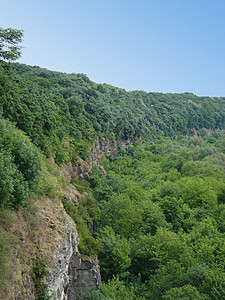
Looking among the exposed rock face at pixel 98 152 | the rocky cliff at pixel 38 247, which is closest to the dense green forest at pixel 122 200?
the rocky cliff at pixel 38 247

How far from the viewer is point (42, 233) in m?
11.6

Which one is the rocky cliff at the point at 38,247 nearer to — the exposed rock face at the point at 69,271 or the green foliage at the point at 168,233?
the exposed rock face at the point at 69,271

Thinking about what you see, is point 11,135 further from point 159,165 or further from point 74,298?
point 159,165

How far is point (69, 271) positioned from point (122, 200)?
1571cm

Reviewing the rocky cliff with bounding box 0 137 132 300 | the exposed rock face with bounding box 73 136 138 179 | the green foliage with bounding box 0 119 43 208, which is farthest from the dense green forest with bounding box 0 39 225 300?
the exposed rock face with bounding box 73 136 138 179

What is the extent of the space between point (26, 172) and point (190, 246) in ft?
63.6

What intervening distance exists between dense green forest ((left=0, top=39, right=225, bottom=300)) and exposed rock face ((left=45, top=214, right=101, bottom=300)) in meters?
0.86

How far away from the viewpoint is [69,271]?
1547 cm

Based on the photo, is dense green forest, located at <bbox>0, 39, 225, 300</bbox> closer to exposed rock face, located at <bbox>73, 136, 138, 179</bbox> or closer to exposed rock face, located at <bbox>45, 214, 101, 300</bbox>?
exposed rock face, located at <bbox>45, 214, 101, 300</bbox>

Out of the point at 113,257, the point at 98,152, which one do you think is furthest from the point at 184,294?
the point at 98,152

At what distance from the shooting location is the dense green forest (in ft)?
45.6

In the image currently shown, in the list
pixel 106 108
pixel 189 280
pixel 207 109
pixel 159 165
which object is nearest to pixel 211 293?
pixel 189 280

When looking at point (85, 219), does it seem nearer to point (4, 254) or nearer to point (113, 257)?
point (113, 257)

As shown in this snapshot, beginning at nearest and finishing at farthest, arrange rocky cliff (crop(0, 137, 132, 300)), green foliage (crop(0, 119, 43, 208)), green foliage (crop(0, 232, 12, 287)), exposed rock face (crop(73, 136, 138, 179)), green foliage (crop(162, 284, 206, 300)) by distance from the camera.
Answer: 1. green foliage (crop(0, 232, 12, 287))
2. rocky cliff (crop(0, 137, 132, 300))
3. green foliage (crop(0, 119, 43, 208))
4. green foliage (crop(162, 284, 206, 300))
5. exposed rock face (crop(73, 136, 138, 179))
